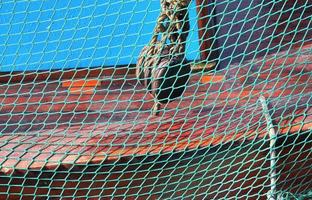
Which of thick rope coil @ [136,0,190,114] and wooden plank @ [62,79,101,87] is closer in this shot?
thick rope coil @ [136,0,190,114]


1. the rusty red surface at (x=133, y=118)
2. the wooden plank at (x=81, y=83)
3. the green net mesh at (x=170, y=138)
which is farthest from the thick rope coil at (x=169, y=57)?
the wooden plank at (x=81, y=83)

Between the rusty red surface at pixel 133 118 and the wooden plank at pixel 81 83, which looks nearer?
the rusty red surface at pixel 133 118

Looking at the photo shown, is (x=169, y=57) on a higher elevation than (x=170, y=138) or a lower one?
higher

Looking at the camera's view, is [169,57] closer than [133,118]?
Yes

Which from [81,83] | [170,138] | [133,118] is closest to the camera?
[170,138]

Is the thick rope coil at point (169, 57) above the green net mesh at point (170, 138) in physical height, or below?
above

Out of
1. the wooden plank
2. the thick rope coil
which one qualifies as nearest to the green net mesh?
the thick rope coil

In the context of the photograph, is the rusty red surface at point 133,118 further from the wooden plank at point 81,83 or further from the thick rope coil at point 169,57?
the thick rope coil at point 169,57

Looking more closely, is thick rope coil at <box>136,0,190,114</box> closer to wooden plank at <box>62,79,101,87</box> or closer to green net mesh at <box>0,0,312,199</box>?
green net mesh at <box>0,0,312,199</box>

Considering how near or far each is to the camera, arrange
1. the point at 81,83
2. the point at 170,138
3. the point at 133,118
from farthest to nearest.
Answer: the point at 81,83 < the point at 133,118 < the point at 170,138

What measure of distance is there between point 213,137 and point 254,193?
335 mm

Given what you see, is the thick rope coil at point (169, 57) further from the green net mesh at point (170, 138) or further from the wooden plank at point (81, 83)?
the wooden plank at point (81, 83)

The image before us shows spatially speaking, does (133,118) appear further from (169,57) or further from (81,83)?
(81,83)

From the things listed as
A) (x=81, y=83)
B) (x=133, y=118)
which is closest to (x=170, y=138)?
(x=133, y=118)
